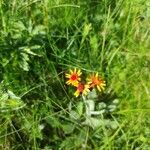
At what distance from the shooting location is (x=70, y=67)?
2109mm

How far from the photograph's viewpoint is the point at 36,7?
223cm

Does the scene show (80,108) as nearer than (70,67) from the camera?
Yes

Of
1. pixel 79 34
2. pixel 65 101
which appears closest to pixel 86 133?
pixel 65 101

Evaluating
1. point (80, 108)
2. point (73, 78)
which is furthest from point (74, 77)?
point (80, 108)

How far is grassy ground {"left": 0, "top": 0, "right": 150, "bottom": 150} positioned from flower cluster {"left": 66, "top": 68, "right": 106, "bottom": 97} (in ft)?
0.14

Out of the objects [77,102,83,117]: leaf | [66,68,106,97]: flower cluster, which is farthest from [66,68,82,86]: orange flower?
[77,102,83,117]: leaf

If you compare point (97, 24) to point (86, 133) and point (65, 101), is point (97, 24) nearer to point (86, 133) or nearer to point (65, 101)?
point (65, 101)

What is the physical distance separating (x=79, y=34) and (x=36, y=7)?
256mm

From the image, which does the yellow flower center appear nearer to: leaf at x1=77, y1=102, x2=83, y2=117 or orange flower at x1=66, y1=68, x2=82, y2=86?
orange flower at x1=66, y1=68, x2=82, y2=86

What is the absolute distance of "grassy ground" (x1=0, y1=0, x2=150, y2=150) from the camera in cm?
196

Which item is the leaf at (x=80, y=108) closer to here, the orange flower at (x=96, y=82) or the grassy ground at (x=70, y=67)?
the grassy ground at (x=70, y=67)

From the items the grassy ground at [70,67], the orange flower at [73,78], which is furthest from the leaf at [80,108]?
the orange flower at [73,78]

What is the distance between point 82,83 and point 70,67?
10 centimetres

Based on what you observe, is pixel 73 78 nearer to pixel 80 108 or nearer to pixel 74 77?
pixel 74 77
